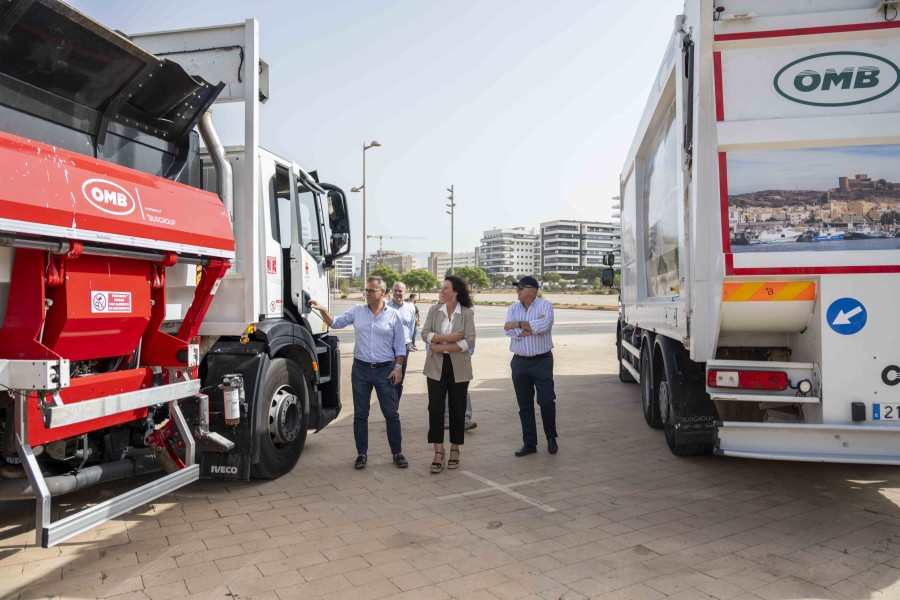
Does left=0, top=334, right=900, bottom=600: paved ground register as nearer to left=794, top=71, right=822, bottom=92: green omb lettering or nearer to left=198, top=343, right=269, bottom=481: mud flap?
left=198, top=343, right=269, bottom=481: mud flap

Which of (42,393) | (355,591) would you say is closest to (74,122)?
(42,393)

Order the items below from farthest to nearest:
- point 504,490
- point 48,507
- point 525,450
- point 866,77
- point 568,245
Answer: point 568,245
point 525,450
point 504,490
point 866,77
point 48,507

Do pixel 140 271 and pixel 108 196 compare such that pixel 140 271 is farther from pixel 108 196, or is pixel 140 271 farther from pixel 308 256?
pixel 308 256

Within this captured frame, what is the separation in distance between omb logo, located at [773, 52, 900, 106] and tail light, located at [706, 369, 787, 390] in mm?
1859

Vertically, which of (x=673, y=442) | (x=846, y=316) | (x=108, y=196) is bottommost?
(x=673, y=442)

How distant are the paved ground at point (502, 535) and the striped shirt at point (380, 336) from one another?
3.43 ft

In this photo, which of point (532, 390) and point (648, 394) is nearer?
point (532, 390)

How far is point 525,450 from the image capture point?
645cm

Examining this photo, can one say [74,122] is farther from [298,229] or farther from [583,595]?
[583,595]

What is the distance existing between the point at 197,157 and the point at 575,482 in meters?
4.04

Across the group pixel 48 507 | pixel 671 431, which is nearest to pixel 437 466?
pixel 671 431

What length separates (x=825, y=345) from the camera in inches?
169

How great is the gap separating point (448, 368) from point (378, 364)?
0.64 metres

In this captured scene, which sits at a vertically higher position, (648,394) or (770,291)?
(770,291)
